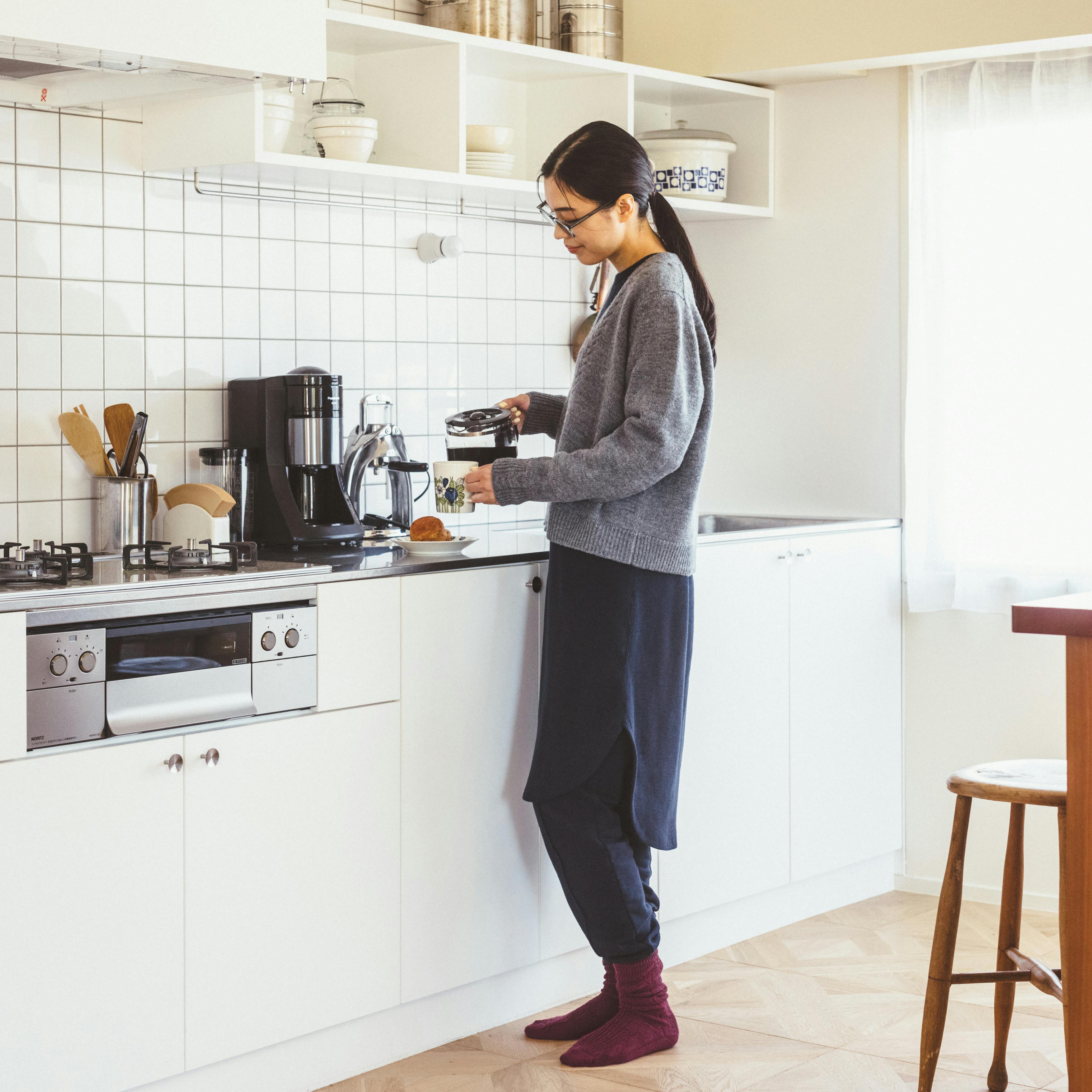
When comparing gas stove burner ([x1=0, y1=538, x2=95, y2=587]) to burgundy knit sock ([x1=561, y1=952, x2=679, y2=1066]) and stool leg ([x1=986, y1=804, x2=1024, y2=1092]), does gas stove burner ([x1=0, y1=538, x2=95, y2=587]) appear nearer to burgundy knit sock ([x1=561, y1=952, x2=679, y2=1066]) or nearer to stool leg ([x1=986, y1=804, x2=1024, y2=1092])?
burgundy knit sock ([x1=561, y1=952, x2=679, y2=1066])

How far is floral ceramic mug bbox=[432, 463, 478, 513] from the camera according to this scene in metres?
2.63

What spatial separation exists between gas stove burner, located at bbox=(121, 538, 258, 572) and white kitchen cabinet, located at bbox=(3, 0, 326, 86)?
762 mm

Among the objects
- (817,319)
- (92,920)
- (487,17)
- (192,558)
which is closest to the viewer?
(92,920)

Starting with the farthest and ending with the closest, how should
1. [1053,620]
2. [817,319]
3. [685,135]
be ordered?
[817,319] → [685,135] → [1053,620]

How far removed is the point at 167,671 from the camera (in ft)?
7.29

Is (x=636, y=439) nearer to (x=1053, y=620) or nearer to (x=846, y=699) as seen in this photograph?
(x=1053, y=620)

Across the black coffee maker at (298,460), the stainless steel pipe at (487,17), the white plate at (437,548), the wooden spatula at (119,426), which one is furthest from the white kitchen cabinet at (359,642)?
the stainless steel pipe at (487,17)

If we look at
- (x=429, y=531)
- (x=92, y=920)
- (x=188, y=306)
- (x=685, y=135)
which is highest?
(x=685, y=135)

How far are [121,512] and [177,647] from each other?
54 centimetres

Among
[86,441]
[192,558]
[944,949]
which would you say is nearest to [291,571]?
[192,558]

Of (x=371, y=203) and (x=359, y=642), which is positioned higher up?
(x=371, y=203)

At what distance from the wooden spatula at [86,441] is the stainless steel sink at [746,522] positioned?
1.39 meters

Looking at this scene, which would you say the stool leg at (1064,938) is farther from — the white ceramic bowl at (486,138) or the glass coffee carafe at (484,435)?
the white ceramic bowl at (486,138)

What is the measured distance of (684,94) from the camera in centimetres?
359
